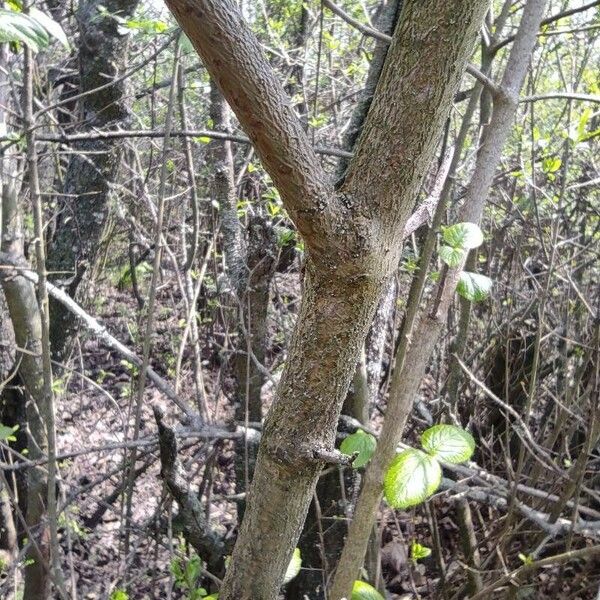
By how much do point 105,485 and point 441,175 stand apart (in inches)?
130

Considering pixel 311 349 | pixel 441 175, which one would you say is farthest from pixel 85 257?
pixel 311 349

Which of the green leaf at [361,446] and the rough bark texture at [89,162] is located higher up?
the rough bark texture at [89,162]

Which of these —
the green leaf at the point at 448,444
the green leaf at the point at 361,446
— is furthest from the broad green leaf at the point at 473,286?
the green leaf at the point at 361,446

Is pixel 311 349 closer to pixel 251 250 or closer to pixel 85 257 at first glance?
pixel 251 250

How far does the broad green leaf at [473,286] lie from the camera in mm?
1410

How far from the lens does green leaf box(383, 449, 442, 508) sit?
1.30 metres

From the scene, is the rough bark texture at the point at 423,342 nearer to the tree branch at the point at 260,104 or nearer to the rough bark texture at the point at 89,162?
the tree branch at the point at 260,104

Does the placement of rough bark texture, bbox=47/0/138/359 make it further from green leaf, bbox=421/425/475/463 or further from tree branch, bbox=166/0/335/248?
tree branch, bbox=166/0/335/248

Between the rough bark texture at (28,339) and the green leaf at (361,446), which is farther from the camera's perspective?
the rough bark texture at (28,339)

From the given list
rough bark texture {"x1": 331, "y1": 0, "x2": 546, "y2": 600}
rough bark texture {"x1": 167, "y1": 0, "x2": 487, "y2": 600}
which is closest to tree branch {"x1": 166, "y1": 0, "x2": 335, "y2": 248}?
rough bark texture {"x1": 167, "y1": 0, "x2": 487, "y2": 600}

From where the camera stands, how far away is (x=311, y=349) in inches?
32.6

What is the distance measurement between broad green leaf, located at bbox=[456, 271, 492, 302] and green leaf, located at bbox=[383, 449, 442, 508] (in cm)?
36

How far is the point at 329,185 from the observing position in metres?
0.78

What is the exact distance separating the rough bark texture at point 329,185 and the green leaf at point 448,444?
0.61 meters
